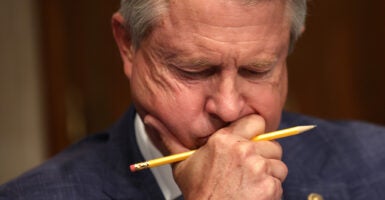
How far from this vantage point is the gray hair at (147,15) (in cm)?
173

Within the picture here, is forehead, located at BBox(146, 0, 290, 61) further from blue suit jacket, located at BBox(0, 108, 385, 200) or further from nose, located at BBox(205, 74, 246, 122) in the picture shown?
blue suit jacket, located at BBox(0, 108, 385, 200)

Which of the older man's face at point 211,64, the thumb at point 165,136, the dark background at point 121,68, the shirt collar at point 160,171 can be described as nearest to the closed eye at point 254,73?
the older man's face at point 211,64

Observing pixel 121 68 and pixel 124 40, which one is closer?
pixel 124 40

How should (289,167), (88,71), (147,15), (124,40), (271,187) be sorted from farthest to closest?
(88,71), (289,167), (124,40), (147,15), (271,187)

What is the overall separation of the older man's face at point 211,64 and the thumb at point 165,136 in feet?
0.04

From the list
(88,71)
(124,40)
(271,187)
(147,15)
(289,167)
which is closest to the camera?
(271,187)

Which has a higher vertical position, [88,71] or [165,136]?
[165,136]

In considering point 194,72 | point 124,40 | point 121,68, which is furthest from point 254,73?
point 121,68

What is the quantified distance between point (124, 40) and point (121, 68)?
1.62m

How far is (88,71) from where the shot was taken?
11.5ft

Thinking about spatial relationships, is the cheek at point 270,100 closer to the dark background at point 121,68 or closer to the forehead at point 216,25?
the forehead at point 216,25

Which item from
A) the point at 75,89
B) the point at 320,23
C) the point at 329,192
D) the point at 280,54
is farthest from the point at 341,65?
the point at 280,54

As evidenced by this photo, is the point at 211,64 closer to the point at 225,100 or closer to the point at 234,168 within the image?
the point at 225,100

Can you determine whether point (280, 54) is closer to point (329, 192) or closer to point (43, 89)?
point (329, 192)
